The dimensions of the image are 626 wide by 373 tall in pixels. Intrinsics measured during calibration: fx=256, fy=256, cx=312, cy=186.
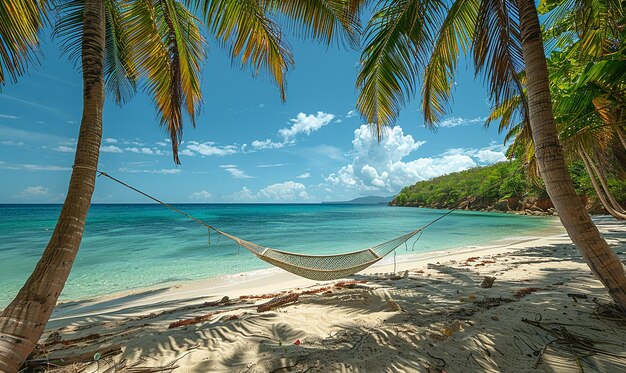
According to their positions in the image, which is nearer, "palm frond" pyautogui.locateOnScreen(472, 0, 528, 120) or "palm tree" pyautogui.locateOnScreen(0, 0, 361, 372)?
"palm tree" pyautogui.locateOnScreen(0, 0, 361, 372)

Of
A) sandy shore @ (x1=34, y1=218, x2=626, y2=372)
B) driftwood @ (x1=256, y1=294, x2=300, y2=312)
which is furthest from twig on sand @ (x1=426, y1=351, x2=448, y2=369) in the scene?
driftwood @ (x1=256, y1=294, x2=300, y2=312)

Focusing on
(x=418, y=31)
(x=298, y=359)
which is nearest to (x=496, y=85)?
(x=418, y=31)

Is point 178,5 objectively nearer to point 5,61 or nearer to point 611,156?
point 5,61

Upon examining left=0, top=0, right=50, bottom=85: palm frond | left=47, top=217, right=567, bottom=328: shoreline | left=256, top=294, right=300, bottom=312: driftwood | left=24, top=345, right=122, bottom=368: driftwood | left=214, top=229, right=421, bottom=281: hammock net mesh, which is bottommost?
left=47, top=217, right=567, bottom=328: shoreline

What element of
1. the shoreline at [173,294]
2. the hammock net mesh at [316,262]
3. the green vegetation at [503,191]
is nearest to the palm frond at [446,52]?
the hammock net mesh at [316,262]

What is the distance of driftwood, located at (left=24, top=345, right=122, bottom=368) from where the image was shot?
3.66ft

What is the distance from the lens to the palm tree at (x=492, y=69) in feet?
4.51

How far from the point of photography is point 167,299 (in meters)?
3.32

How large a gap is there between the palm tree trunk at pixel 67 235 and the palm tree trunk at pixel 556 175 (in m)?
2.40

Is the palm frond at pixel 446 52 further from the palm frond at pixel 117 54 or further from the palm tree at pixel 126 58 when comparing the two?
the palm frond at pixel 117 54

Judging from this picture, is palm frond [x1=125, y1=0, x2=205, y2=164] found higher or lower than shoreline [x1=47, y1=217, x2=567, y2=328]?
higher

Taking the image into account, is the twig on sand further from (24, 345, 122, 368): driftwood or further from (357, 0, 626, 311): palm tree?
(24, 345, 122, 368): driftwood

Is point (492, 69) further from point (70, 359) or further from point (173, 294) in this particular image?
point (173, 294)

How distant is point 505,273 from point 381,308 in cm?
216
